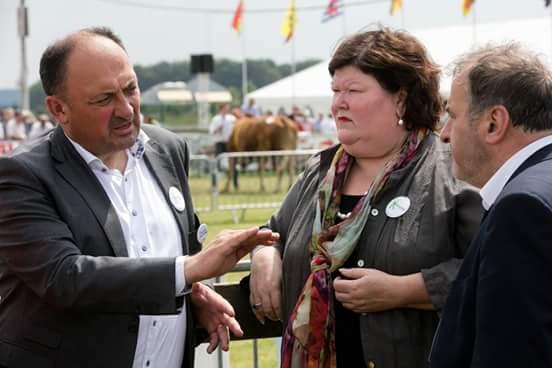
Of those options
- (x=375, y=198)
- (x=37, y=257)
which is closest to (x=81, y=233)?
(x=37, y=257)

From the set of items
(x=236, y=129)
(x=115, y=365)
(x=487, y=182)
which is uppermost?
(x=487, y=182)

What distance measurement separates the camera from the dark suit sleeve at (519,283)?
2111 mm

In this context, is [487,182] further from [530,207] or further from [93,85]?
[93,85]

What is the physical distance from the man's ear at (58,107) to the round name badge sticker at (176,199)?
18.9 inches

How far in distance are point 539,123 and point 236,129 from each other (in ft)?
76.8

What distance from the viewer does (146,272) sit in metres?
3.11

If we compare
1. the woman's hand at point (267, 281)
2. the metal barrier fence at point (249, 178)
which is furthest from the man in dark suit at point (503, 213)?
the metal barrier fence at point (249, 178)

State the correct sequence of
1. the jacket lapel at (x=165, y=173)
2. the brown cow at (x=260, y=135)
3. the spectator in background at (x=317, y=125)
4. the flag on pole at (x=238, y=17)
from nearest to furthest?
the jacket lapel at (x=165, y=173) → the brown cow at (x=260, y=135) → the spectator in background at (x=317, y=125) → the flag on pole at (x=238, y=17)

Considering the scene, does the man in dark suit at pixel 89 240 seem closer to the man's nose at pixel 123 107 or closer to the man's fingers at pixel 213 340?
the man's nose at pixel 123 107

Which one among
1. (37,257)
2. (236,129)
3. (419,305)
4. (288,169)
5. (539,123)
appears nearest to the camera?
(539,123)

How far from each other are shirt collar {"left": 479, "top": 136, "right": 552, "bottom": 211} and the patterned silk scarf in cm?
93

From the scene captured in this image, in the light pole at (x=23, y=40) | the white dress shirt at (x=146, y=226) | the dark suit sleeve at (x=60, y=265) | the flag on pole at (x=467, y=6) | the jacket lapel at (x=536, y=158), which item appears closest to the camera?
the jacket lapel at (x=536, y=158)

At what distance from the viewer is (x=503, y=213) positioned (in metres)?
2.15

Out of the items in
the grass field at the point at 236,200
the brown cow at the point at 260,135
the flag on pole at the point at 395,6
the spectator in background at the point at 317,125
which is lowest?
the spectator in background at the point at 317,125
